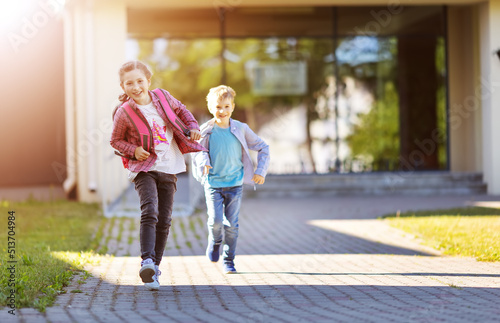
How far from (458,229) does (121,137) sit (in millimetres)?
4493

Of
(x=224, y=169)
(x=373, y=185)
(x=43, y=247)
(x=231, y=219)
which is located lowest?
(x=43, y=247)

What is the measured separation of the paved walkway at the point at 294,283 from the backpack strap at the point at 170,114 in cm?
120

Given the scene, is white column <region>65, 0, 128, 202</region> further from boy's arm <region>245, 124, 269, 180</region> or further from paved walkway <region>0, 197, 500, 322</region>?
boy's arm <region>245, 124, 269, 180</region>

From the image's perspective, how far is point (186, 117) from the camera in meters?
5.73

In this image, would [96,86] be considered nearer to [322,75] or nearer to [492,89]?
[322,75]

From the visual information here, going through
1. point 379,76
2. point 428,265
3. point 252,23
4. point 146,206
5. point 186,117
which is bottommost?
point 428,265

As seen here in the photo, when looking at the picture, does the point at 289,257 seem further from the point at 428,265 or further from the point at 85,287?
the point at 85,287

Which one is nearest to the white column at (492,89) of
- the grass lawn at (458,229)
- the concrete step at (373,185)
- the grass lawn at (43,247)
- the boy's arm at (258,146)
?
the concrete step at (373,185)

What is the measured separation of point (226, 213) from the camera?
6.30 m

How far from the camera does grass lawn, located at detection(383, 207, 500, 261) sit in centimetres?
717

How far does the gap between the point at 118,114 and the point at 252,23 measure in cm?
1029

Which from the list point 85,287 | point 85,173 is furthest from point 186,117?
point 85,173

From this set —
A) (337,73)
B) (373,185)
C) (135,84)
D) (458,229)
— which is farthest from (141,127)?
(337,73)

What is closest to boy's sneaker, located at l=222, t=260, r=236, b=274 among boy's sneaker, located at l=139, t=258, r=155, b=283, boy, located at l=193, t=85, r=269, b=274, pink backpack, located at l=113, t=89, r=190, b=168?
boy, located at l=193, t=85, r=269, b=274
